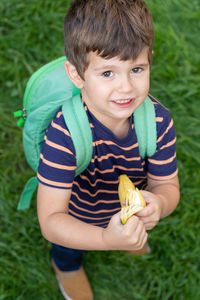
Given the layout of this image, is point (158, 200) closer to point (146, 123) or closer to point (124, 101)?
point (146, 123)

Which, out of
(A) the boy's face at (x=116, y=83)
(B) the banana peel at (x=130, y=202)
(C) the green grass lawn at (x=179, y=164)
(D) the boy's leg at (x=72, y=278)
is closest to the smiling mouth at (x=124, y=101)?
(A) the boy's face at (x=116, y=83)

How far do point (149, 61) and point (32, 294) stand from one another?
A: 5.32 ft

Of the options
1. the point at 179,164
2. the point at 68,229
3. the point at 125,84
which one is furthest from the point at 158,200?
the point at 179,164

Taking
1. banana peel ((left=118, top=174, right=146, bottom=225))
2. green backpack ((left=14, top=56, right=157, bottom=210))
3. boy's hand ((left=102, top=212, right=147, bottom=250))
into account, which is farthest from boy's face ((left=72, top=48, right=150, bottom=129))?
boy's hand ((left=102, top=212, right=147, bottom=250))

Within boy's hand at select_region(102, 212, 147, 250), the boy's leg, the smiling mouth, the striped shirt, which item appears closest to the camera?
boy's hand at select_region(102, 212, 147, 250)

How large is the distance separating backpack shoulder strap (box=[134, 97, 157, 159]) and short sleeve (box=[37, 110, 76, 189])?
288 millimetres

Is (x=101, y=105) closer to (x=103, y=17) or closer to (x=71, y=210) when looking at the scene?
(x=103, y=17)

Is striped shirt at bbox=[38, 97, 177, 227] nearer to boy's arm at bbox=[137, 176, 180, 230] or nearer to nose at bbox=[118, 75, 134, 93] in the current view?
boy's arm at bbox=[137, 176, 180, 230]

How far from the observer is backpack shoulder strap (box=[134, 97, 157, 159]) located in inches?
65.3

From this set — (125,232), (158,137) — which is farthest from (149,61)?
(125,232)

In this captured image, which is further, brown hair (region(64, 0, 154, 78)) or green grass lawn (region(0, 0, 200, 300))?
green grass lawn (region(0, 0, 200, 300))

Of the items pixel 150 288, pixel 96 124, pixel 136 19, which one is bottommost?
pixel 150 288

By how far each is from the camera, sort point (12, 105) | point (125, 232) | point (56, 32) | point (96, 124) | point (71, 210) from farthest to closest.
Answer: point (56, 32) → point (12, 105) → point (71, 210) → point (96, 124) → point (125, 232)

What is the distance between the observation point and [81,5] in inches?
58.9
